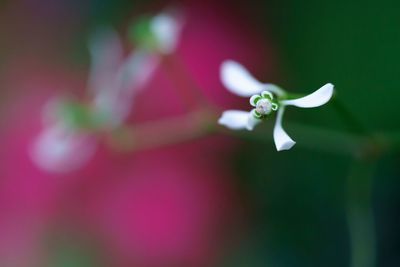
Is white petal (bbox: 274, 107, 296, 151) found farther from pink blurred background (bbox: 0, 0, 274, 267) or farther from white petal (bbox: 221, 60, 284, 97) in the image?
pink blurred background (bbox: 0, 0, 274, 267)

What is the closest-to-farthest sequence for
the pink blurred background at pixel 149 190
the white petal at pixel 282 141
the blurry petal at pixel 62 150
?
the white petal at pixel 282 141 < the blurry petal at pixel 62 150 < the pink blurred background at pixel 149 190

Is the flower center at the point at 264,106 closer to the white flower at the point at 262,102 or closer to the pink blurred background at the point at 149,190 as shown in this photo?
the white flower at the point at 262,102

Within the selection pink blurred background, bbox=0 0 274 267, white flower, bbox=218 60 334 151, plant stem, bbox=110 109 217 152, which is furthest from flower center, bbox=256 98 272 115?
pink blurred background, bbox=0 0 274 267

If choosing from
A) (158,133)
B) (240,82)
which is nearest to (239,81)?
(240,82)

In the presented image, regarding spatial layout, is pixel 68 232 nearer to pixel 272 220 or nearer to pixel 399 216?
pixel 272 220

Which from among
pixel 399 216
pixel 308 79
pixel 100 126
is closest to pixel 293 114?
pixel 308 79

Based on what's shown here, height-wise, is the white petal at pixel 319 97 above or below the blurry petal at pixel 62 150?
below

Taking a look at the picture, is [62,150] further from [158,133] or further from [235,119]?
[235,119]

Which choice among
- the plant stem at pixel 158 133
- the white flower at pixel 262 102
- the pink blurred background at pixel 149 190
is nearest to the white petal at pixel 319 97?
the white flower at pixel 262 102

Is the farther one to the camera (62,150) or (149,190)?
(149,190)
